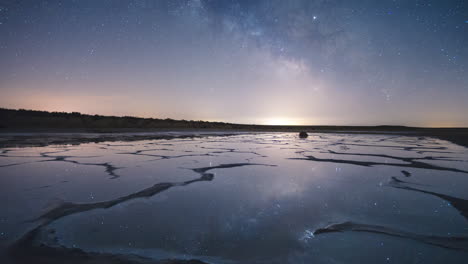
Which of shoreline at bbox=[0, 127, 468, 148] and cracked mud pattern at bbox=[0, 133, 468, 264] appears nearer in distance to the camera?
cracked mud pattern at bbox=[0, 133, 468, 264]

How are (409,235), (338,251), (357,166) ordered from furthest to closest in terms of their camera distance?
(357,166) → (409,235) → (338,251)

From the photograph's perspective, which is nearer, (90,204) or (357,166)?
(90,204)

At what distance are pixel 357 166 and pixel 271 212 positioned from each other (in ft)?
9.45

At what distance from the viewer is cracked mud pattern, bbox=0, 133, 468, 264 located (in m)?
1.28

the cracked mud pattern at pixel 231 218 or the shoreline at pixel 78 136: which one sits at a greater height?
the shoreline at pixel 78 136

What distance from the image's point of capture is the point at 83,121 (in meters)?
21.5

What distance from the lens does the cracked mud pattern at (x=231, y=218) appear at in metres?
1.28

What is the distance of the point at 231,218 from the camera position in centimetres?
177

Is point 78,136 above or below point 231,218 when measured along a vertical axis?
above

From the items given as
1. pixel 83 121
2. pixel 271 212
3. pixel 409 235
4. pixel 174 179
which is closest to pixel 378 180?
pixel 409 235

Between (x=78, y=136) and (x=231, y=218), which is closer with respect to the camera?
(x=231, y=218)

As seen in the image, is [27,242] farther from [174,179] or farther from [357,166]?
[357,166]

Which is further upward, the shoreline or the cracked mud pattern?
the shoreline

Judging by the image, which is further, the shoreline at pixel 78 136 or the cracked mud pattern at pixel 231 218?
the shoreline at pixel 78 136
